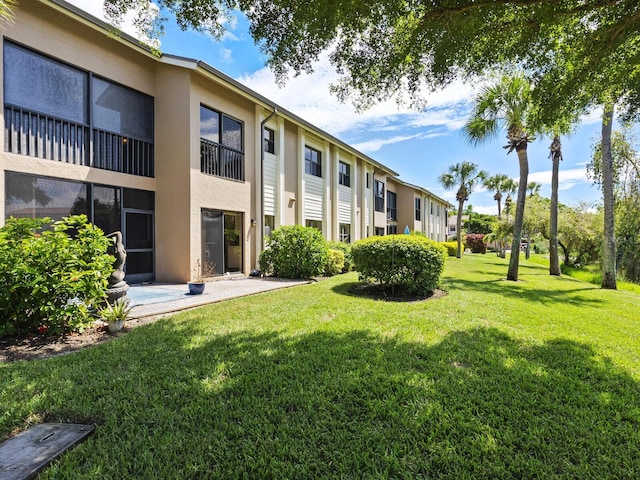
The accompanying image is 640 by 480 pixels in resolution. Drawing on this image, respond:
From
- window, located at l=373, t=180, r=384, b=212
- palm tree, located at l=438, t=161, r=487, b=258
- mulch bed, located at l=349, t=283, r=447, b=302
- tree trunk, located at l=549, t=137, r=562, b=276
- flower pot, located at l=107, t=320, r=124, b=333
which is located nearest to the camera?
flower pot, located at l=107, t=320, r=124, b=333

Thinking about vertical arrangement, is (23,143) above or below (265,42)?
below

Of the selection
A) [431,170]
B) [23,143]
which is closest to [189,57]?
[23,143]

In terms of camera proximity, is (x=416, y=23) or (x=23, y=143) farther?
(x=23, y=143)

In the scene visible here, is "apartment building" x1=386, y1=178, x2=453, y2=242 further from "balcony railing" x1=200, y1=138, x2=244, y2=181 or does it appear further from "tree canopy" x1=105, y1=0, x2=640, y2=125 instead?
"tree canopy" x1=105, y1=0, x2=640, y2=125

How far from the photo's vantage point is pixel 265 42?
18.8ft

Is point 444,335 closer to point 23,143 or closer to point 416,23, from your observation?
point 416,23

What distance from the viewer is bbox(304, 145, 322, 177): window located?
54.8 feet

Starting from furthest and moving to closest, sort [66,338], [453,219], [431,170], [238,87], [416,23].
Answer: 1. [453,219]
2. [431,170]
3. [238,87]
4. [416,23]
5. [66,338]

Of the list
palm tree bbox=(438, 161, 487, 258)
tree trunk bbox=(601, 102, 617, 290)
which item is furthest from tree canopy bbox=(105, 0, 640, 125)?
palm tree bbox=(438, 161, 487, 258)

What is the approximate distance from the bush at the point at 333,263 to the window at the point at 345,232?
22.3ft

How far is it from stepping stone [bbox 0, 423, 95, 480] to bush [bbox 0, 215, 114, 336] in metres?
2.45

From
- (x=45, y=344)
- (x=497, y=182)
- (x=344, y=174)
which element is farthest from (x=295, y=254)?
(x=497, y=182)

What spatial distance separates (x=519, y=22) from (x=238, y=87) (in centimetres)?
865

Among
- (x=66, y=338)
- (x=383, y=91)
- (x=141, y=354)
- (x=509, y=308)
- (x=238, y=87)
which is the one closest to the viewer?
(x=141, y=354)
